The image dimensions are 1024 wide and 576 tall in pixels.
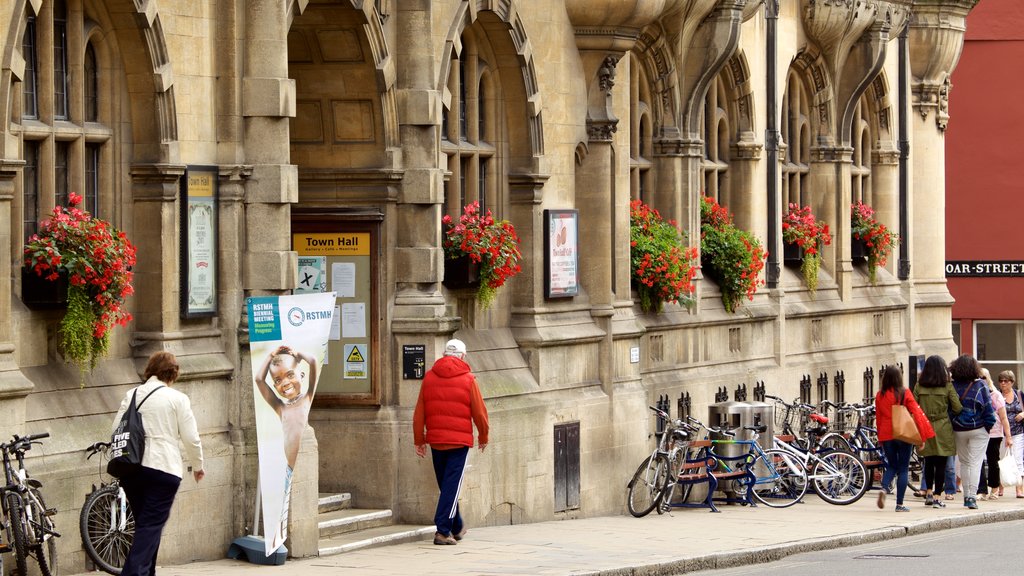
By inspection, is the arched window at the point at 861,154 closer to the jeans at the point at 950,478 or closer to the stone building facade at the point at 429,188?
the stone building facade at the point at 429,188

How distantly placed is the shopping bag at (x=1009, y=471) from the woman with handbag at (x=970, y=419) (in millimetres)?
1515

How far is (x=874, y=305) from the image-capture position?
32.1 metres

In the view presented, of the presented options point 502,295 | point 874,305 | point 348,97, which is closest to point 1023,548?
point 502,295

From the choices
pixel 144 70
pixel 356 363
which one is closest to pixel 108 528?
pixel 144 70

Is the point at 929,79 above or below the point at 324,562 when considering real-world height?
above

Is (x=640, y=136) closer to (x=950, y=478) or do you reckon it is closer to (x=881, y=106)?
(x=950, y=478)

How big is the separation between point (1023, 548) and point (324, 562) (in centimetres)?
628

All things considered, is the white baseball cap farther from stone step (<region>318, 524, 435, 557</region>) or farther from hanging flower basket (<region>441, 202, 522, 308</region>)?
hanging flower basket (<region>441, 202, 522, 308</region>)

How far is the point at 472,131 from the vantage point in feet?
67.1

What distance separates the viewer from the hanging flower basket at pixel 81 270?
14.1m

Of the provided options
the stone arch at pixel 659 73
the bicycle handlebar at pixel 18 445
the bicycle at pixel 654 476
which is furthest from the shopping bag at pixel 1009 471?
the bicycle handlebar at pixel 18 445

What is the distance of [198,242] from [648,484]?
23.4ft

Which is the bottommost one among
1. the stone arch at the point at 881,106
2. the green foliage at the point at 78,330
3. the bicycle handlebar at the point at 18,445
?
the bicycle handlebar at the point at 18,445

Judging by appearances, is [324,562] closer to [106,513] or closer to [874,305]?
[106,513]
